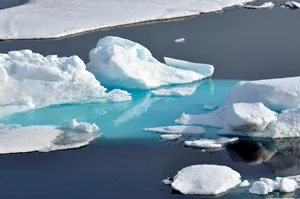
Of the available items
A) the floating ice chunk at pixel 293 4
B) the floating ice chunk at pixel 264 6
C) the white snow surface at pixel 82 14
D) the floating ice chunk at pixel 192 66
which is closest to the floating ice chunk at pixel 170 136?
the floating ice chunk at pixel 192 66

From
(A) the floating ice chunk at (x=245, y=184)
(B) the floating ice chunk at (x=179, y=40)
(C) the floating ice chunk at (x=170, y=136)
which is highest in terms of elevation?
(A) the floating ice chunk at (x=245, y=184)

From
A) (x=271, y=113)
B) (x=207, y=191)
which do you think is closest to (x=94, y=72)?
(x=271, y=113)

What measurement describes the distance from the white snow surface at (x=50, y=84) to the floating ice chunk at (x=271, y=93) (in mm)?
1588

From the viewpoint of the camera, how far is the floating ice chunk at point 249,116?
329 inches

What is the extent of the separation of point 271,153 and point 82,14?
657cm

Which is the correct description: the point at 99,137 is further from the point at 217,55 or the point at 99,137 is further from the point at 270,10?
the point at 270,10

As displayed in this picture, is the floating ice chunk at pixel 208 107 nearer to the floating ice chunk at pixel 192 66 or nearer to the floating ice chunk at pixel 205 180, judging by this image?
the floating ice chunk at pixel 192 66

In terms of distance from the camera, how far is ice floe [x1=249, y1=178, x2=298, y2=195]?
23.5 ft

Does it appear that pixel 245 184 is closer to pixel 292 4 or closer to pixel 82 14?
pixel 82 14

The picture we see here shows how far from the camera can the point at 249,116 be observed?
8.38 metres

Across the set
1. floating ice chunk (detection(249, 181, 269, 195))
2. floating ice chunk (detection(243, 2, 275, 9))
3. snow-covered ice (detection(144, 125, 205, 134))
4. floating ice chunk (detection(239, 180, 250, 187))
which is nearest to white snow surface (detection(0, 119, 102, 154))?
snow-covered ice (detection(144, 125, 205, 134))

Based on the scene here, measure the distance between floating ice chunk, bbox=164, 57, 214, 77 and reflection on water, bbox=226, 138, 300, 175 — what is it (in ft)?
8.10

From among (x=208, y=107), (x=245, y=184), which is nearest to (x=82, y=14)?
(x=208, y=107)

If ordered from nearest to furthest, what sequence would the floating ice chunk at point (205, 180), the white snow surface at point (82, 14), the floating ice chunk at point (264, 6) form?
the floating ice chunk at point (205, 180), the white snow surface at point (82, 14), the floating ice chunk at point (264, 6)
